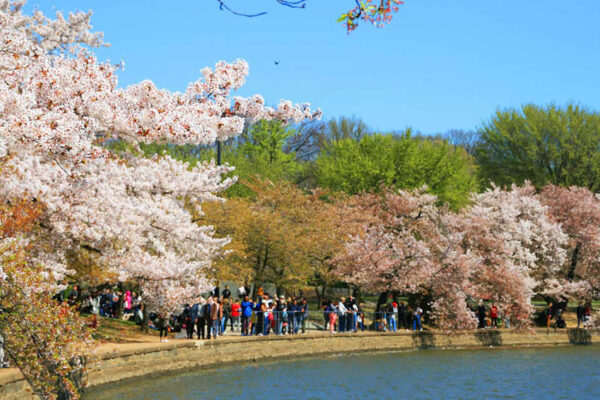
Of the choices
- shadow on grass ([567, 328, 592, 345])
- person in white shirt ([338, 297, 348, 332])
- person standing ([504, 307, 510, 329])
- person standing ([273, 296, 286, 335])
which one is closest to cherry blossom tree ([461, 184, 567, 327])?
person standing ([504, 307, 510, 329])

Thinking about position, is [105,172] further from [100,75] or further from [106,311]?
[106,311]

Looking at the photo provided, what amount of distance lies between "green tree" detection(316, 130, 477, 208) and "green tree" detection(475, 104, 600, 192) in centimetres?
679

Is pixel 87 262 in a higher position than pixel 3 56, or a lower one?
lower

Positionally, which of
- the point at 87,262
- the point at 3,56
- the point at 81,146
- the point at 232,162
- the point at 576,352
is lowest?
the point at 576,352

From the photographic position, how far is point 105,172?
885 inches

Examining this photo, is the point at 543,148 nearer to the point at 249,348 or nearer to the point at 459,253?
the point at 459,253

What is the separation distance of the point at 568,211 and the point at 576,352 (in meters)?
14.0

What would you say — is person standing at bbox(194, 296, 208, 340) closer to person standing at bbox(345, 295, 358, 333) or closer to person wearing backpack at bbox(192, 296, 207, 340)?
person wearing backpack at bbox(192, 296, 207, 340)

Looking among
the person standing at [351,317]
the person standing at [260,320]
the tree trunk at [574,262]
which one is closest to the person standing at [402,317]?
the person standing at [351,317]

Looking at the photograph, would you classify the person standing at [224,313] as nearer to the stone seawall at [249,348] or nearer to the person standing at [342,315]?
the stone seawall at [249,348]

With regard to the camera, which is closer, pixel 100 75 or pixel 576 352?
pixel 100 75

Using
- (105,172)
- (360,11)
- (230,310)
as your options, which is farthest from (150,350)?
(360,11)

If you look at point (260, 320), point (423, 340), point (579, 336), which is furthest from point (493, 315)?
point (260, 320)

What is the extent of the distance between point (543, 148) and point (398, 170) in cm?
1468
